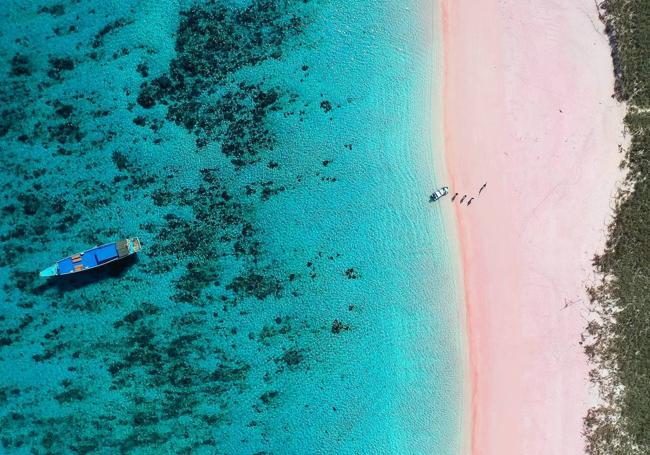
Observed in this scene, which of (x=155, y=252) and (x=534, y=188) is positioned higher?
(x=155, y=252)

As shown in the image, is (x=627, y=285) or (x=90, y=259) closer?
(x=90, y=259)

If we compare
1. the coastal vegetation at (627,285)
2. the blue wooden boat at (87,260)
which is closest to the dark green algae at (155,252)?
the blue wooden boat at (87,260)

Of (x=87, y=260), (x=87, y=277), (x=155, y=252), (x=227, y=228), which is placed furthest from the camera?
(x=227, y=228)

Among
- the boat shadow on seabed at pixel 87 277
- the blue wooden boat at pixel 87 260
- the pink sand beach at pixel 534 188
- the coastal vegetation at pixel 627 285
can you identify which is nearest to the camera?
the blue wooden boat at pixel 87 260

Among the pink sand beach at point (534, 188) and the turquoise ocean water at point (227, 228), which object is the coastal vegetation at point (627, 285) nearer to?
the pink sand beach at point (534, 188)

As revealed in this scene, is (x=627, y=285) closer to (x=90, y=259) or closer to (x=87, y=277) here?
(x=90, y=259)

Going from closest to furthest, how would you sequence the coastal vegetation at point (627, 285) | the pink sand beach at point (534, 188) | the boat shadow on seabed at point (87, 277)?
the boat shadow on seabed at point (87, 277) < the coastal vegetation at point (627, 285) < the pink sand beach at point (534, 188)

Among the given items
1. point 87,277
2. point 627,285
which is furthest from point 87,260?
point 627,285

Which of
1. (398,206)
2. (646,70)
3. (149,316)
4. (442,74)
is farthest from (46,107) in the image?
(646,70)
